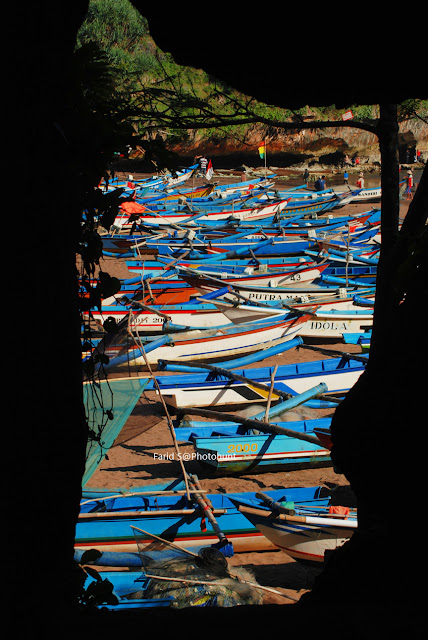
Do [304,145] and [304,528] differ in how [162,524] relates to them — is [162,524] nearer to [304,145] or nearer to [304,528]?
[304,528]

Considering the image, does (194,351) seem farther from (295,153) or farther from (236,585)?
(295,153)

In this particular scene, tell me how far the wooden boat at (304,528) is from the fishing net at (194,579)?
526 mm

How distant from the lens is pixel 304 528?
19.5ft

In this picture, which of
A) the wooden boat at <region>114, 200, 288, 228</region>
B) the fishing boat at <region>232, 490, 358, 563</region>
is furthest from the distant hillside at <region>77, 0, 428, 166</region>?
the fishing boat at <region>232, 490, 358, 563</region>

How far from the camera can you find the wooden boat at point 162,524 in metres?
6.18

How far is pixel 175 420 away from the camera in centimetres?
888

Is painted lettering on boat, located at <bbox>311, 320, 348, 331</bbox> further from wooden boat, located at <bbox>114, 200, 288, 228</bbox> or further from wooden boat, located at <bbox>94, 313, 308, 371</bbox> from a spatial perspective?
wooden boat, located at <bbox>114, 200, 288, 228</bbox>

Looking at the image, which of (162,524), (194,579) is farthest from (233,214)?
(194,579)

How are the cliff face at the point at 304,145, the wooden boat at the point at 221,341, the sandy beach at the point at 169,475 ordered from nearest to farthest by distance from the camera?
the sandy beach at the point at 169,475, the wooden boat at the point at 221,341, the cliff face at the point at 304,145

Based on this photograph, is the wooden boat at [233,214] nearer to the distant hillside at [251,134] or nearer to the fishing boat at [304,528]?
the distant hillside at [251,134]

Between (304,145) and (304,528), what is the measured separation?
49858 millimetres

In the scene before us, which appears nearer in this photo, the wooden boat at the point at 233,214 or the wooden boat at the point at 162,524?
the wooden boat at the point at 162,524

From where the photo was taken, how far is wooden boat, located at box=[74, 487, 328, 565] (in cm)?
618

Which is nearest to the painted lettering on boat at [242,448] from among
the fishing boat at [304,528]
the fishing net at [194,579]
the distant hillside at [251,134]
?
the fishing boat at [304,528]
